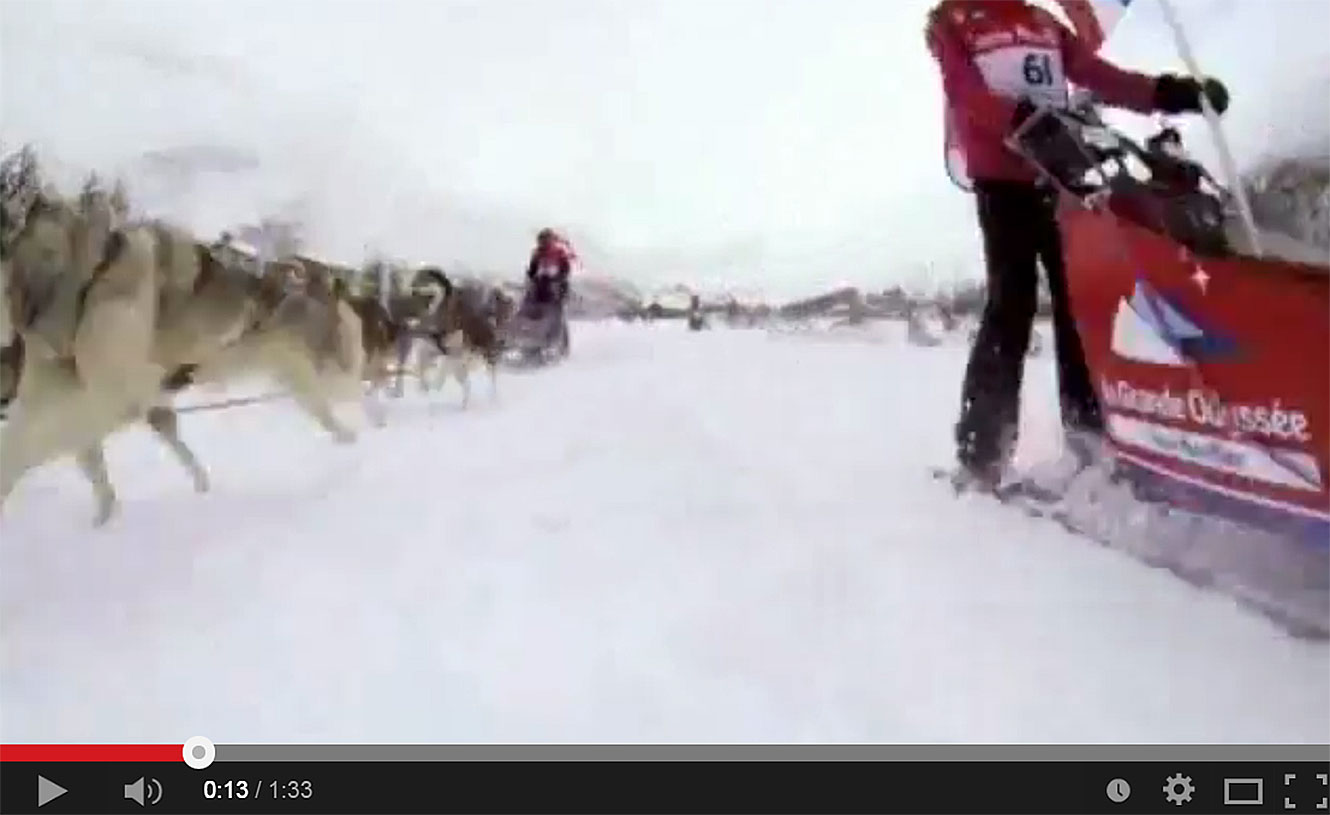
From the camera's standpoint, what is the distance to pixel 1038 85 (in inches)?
48.0

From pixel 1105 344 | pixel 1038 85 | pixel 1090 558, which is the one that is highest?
pixel 1038 85

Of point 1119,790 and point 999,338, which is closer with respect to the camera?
point 1119,790

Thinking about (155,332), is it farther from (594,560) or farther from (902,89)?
(902,89)

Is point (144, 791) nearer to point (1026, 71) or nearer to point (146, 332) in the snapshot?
point (146, 332)

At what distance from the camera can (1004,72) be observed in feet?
4.01

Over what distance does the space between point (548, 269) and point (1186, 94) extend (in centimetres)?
67

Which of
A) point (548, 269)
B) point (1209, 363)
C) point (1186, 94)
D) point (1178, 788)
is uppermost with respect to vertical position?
point (1186, 94)

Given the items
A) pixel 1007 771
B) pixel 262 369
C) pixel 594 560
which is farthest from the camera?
pixel 262 369

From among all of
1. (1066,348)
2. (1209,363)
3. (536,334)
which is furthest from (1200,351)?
(536,334)

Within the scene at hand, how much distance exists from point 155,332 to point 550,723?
57 cm

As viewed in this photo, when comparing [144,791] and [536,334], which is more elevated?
[536,334]

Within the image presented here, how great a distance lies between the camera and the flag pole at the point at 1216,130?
1109 mm

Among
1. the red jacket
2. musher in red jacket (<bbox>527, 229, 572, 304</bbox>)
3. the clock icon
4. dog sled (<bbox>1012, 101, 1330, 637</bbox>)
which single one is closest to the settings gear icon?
the clock icon

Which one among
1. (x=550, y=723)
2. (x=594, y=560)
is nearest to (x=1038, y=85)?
(x=594, y=560)
